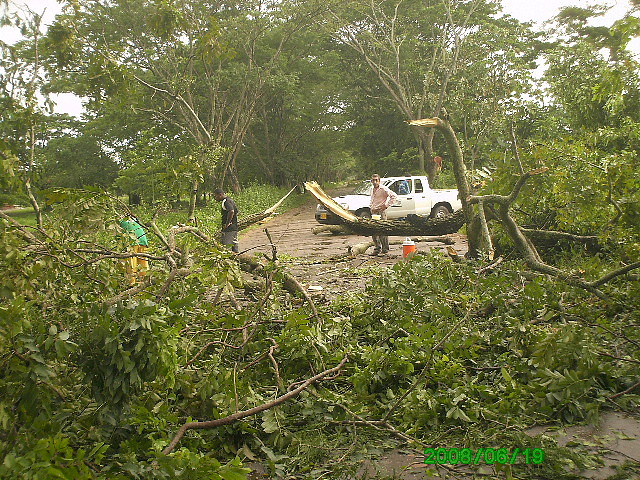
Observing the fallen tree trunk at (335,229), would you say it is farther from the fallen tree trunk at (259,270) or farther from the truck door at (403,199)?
the fallen tree trunk at (259,270)

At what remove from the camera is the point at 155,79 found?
71.9 ft

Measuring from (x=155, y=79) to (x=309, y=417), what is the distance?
69.2 ft

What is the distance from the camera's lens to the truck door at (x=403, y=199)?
17828 mm

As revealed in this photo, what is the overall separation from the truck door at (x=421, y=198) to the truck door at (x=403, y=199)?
0.49ft

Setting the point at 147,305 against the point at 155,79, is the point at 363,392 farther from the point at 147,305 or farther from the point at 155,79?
the point at 155,79

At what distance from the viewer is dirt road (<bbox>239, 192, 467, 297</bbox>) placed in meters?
7.93

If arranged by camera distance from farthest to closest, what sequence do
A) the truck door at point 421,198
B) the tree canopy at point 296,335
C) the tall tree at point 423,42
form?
the tall tree at point 423,42 → the truck door at point 421,198 → the tree canopy at point 296,335

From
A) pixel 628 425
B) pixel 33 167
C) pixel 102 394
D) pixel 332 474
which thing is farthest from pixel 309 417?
pixel 33 167

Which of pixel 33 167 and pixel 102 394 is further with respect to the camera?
pixel 33 167
